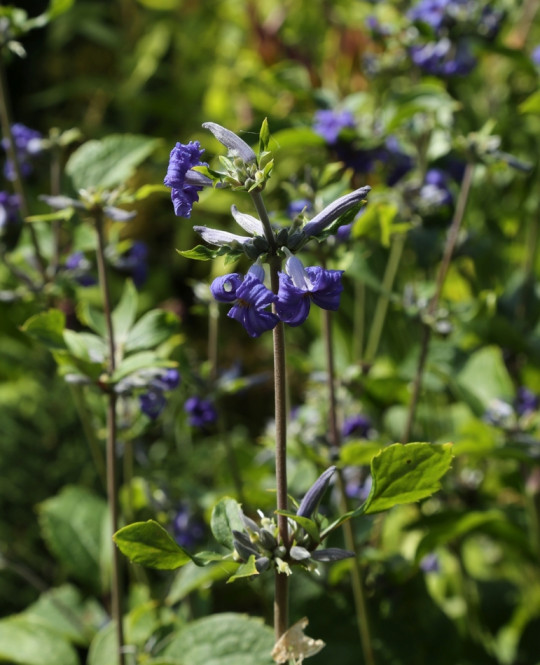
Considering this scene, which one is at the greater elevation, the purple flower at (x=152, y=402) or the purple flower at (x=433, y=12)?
the purple flower at (x=433, y=12)

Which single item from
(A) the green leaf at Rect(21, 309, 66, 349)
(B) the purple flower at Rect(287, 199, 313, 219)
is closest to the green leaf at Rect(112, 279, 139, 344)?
(A) the green leaf at Rect(21, 309, 66, 349)

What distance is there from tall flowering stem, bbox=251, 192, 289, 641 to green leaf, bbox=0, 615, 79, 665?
64 centimetres

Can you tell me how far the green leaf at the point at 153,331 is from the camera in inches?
43.9

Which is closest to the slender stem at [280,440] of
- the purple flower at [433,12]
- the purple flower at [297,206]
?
the purple flower at [297,206]

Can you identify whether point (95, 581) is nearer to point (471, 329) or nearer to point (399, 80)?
point (471, 329)

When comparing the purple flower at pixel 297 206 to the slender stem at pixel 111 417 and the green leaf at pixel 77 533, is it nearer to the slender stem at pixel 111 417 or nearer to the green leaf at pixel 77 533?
the slender stem at pixel 111 417

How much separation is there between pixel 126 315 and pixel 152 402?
15cm

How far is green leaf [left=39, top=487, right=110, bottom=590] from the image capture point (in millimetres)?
1589

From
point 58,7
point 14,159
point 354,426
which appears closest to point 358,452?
point 354,426

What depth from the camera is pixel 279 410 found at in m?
0.76

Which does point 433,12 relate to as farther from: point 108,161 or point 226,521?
point 226,521

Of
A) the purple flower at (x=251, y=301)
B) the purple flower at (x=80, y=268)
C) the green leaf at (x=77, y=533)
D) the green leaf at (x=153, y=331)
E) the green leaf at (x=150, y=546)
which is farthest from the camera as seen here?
the green leaf at (x=77, y=533)

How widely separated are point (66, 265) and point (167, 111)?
7.41ft

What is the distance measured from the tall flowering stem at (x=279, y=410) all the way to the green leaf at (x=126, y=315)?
45cm
